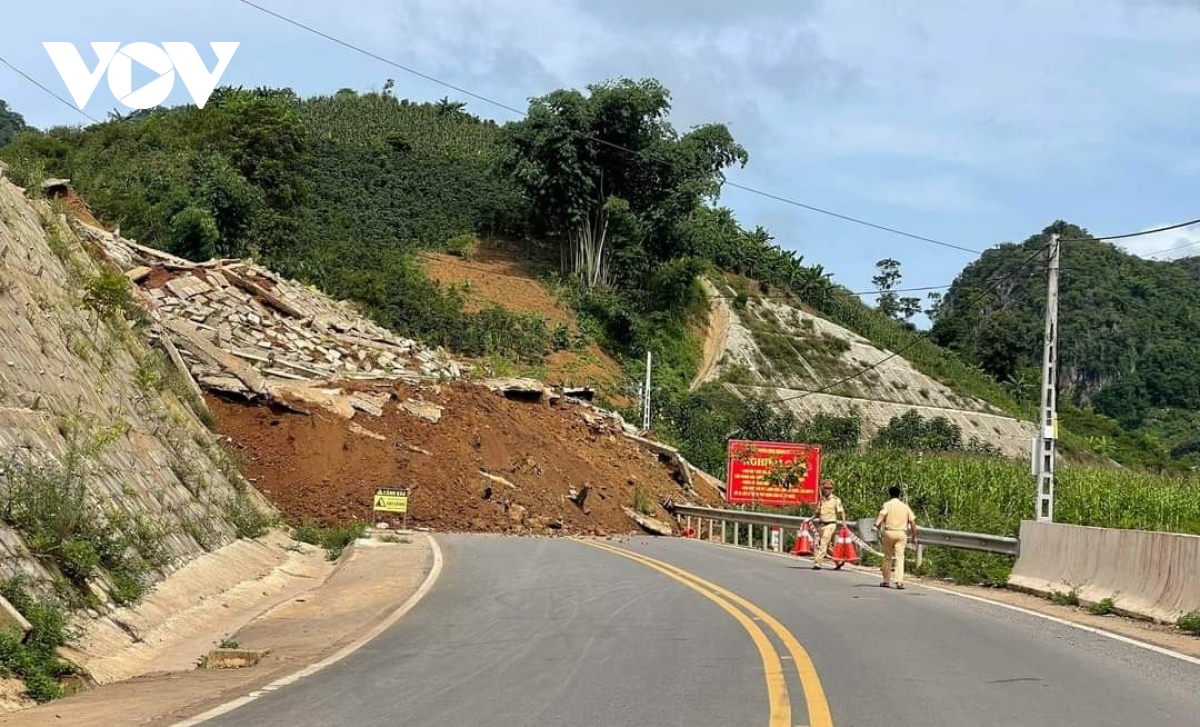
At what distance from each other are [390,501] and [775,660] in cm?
2160

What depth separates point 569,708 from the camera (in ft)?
29.9

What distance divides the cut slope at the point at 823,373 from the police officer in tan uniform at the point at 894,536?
55.0 metres

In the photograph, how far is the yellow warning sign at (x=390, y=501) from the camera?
31.7 meters

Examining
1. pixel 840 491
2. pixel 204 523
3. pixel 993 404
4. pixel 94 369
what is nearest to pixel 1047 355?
pixel 204 523

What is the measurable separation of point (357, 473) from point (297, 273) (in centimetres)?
2970

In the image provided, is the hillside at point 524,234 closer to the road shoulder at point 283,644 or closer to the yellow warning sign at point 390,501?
the yellow warning sign at point 390,501

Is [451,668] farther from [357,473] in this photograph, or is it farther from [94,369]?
[357,473]

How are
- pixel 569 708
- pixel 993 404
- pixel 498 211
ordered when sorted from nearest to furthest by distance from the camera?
pixel 569 708 < pixel 498 211 < pixel 993 404

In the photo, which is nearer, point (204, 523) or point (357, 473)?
point (204, 523)

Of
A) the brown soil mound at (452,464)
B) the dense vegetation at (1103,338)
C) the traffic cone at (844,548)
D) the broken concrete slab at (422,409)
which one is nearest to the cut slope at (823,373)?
the dense vegetation at (1103,338)

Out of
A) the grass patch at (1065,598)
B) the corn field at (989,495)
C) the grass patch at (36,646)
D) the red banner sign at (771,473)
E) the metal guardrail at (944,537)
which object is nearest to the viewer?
the grass patch at (36,646)

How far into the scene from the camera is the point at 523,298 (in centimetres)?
7531

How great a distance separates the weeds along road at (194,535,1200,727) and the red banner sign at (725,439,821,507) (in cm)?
2534

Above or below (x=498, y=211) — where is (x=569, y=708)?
below
